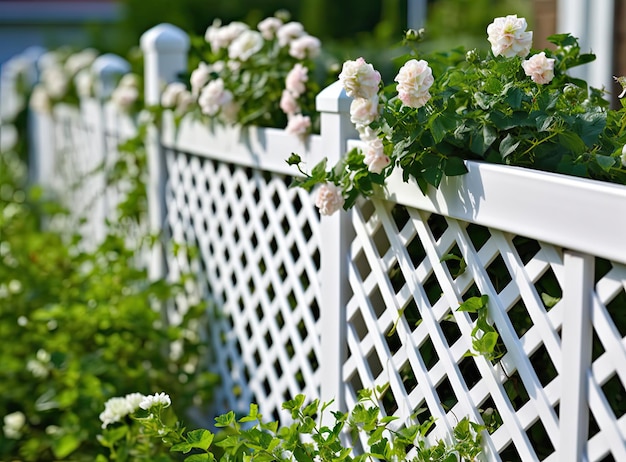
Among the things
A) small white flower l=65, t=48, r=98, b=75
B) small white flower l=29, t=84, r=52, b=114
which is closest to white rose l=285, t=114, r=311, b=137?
small white flower l=65, t=48, r=98, b=75

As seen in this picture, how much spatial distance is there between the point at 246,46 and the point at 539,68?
1.43 m

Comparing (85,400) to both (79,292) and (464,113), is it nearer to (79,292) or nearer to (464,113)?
(79,292)

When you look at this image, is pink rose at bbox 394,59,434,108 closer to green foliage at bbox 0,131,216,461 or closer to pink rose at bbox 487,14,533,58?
pink rose at bbox 487,14,533,58

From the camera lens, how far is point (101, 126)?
5059 millimetres

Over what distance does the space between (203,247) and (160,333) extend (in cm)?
40

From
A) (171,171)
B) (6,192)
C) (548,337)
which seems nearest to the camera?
(548,337)

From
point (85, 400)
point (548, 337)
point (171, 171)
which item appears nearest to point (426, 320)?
point (548, 337)

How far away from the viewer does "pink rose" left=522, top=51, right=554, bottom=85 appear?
1.82 m

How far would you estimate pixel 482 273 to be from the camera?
1.81 metres

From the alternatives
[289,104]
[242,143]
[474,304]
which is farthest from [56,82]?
[474,304]

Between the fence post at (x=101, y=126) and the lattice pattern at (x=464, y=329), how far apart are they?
298 cm

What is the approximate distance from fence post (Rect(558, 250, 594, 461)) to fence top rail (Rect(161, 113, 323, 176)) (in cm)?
106

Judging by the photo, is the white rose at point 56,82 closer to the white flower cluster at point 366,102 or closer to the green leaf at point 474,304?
the white flower cluster at point 366,102

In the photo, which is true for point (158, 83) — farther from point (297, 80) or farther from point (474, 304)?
point (474, 304)
